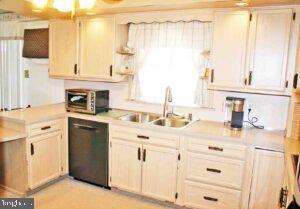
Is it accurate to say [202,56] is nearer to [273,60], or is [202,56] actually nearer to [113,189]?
[273,60]

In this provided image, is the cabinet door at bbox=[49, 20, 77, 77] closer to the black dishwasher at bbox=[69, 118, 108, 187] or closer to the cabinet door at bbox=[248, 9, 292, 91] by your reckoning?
the black dishwasher at bbox=[69, 118, 108, 187]

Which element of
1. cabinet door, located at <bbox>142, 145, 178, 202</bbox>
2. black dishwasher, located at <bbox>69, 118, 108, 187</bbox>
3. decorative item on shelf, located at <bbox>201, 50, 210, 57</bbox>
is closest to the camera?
cabinet door, located at <bbox>142, 145, 178, 202</bbox>

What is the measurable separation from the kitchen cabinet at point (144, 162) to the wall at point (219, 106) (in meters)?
0.66

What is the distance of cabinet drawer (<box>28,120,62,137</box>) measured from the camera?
2.95m

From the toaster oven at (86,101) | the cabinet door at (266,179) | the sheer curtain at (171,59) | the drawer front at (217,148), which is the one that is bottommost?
the cabinet door at (266,179)

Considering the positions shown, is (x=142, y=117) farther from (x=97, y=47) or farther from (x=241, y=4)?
(x=241, y=4)

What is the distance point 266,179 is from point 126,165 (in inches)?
58.4

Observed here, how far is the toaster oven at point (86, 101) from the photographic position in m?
3.30

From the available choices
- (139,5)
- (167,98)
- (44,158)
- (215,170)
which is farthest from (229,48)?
(44,158)

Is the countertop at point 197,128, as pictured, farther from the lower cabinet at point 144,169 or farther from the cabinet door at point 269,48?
the cabinet door at point 269,48

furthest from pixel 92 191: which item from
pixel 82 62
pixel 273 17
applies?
pixel 273 17

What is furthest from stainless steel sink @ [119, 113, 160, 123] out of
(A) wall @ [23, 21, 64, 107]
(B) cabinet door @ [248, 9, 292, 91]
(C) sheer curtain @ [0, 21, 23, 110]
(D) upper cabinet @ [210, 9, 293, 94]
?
(C) sheer curtain @ [0, 21, 23, 110]

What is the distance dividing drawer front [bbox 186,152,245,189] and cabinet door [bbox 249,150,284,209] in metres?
0.14

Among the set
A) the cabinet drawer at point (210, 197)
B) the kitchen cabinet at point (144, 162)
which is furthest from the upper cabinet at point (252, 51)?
the cabinet drawer at point (210, 197)
